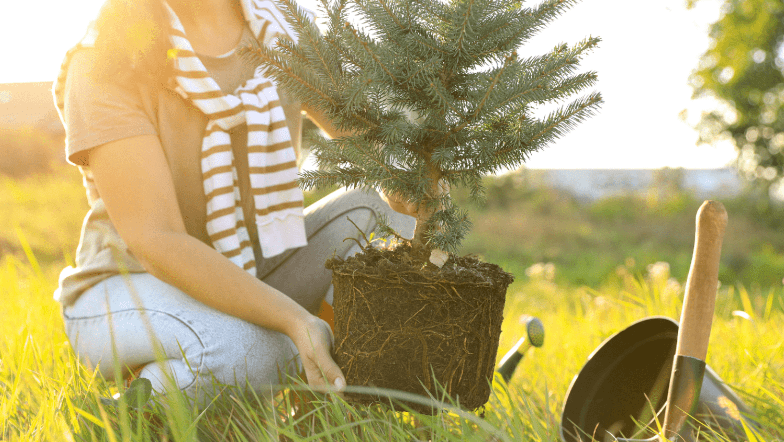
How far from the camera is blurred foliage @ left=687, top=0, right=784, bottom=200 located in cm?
1041

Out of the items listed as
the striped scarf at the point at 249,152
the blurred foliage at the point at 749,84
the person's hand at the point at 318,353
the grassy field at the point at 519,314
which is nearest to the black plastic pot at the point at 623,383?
the grassy field at the point at 519,314

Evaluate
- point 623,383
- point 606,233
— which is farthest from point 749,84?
point 623,383

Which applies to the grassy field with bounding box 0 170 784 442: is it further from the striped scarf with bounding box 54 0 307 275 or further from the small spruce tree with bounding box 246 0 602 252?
the striped scarf with bounding box 54 0 307 275

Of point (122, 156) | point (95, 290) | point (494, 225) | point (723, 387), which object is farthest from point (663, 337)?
point (494, 225)

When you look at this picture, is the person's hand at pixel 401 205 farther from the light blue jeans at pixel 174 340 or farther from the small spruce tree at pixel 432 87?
the light blue jeans at pixel 174 340

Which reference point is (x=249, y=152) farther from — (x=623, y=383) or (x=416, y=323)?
(x=623, y=383)

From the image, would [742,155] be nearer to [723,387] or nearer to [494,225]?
[494,225]

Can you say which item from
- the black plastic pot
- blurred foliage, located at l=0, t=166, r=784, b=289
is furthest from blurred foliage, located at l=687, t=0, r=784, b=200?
the black plastic pot

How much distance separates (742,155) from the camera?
1117 centimetres

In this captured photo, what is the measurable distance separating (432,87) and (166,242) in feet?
2.47

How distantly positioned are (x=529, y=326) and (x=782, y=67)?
1231 cm

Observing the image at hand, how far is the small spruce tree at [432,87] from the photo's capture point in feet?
3.30

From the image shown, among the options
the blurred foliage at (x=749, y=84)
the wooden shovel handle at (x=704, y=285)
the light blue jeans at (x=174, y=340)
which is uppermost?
the blurred foliage at (x=749, y=84)

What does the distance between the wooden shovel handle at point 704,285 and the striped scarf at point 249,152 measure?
0.94 meters
